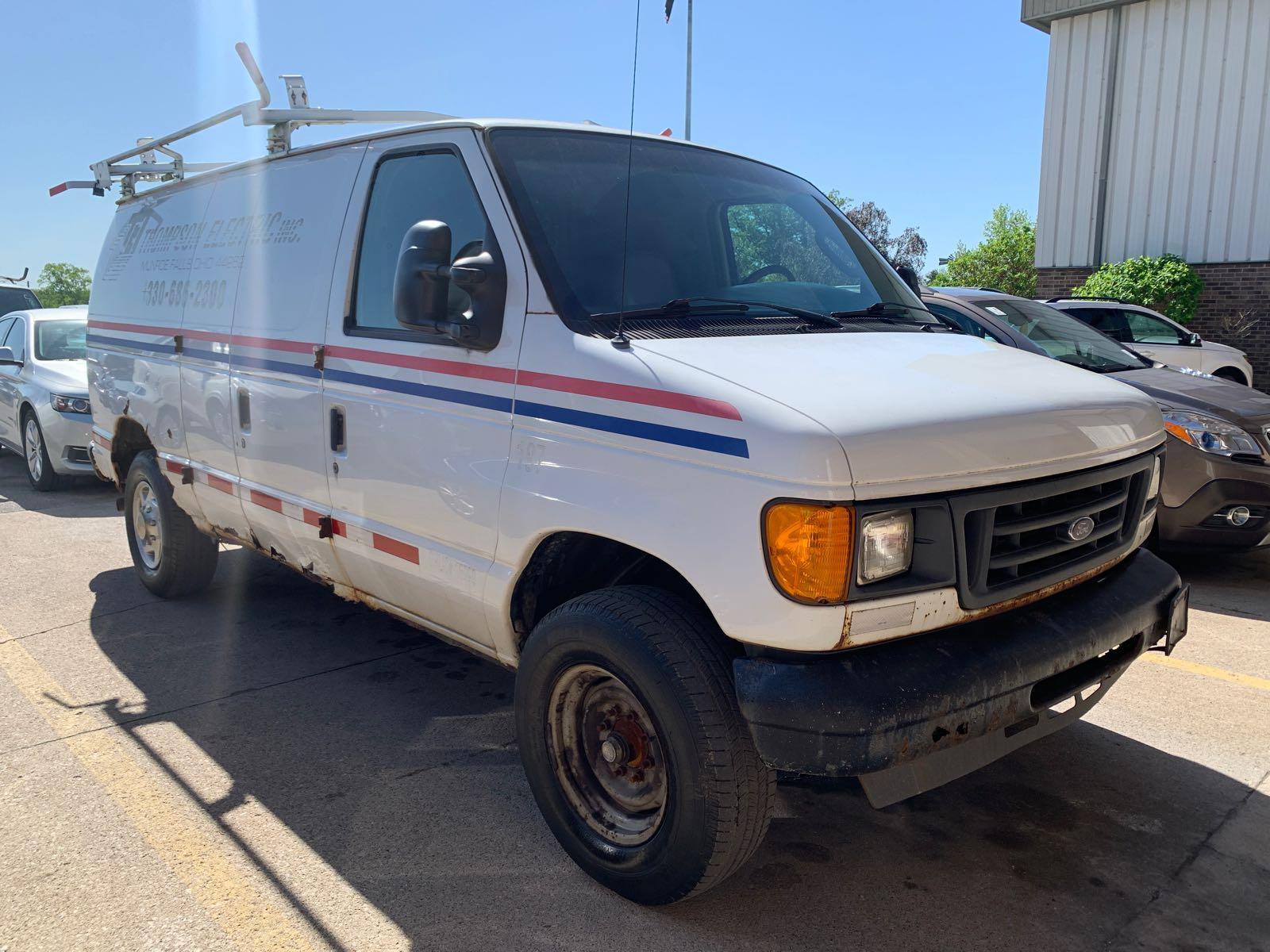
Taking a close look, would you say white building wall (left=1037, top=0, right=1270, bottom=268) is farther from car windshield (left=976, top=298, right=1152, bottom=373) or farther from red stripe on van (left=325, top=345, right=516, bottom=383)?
red stripe on van (left=325, top=345, right=516, bottom=383)

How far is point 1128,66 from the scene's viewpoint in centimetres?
1842

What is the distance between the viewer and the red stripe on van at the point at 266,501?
430 centimetres

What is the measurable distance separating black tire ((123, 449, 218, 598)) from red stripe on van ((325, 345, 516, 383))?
87.3 inches

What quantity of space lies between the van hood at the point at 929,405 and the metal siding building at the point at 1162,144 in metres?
16.7

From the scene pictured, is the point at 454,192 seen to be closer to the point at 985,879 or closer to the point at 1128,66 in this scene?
the point at 985,879

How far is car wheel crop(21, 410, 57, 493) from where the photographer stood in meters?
9.38

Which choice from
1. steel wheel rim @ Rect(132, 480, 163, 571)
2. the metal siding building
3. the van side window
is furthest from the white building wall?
steel wheel rim @ Rect(132, 480, 163, 571)

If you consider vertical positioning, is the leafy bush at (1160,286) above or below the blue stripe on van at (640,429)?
above

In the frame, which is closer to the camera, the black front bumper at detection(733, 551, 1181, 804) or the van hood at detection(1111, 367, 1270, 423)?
the black front bumper at detection(733, 551, 1181, 804)

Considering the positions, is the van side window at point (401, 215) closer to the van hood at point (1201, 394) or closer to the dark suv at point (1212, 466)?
the dark suv at point (1212, 466)

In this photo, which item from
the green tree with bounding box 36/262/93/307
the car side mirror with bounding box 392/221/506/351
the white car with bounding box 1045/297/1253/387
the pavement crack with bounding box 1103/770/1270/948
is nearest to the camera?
the pavement crack with bounding box 1103/770/1270/948

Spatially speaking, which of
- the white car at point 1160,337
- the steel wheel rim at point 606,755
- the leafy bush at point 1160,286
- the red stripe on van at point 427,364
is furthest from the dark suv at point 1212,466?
the leafy bush at point 1160,286

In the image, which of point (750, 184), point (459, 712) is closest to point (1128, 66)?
point (750, 184)

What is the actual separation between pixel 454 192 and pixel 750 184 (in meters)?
1.19
